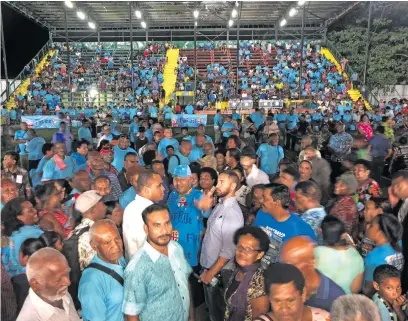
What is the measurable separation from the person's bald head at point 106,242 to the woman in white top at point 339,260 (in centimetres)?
138

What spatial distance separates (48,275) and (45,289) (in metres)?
0.08

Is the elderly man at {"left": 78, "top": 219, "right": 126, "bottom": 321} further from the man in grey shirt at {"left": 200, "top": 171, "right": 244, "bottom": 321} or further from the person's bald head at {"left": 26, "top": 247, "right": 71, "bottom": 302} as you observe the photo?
the man in grey shirt at {"left": 200, "top": 171, "right": 244, "bottom": 321}

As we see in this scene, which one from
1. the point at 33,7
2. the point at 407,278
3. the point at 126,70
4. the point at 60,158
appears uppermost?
the point at 33,7

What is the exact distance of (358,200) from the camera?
16.7ft

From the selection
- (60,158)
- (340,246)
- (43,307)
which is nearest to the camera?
(43,307)

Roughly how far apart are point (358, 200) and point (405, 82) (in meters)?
32.3

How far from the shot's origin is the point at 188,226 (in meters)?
4.05

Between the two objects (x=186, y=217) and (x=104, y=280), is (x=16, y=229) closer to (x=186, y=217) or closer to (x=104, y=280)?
(x=104, y=280)

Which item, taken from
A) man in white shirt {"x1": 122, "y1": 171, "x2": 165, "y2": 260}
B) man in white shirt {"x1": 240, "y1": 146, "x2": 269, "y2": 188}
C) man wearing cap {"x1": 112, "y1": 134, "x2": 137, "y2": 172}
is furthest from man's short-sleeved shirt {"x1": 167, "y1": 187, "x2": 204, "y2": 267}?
man wearing cap {"x1": 112, "y1": 134, "x2": 137, "y2": 172}

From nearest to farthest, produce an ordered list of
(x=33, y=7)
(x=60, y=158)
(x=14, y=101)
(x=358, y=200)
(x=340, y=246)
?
1. (x=340, y=246)
2. (x=358, y=200)
3. (x=60, y=158)
4. (x=14, y=101)
5. (x=33, y=7)

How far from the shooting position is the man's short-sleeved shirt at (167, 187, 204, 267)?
4.04m

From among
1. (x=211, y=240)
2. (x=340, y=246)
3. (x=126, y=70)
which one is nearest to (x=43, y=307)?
(x=211, y=240)

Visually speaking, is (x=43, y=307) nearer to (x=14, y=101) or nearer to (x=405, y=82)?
(x=14, y=101)

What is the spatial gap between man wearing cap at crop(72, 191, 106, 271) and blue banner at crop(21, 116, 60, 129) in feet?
57.2
